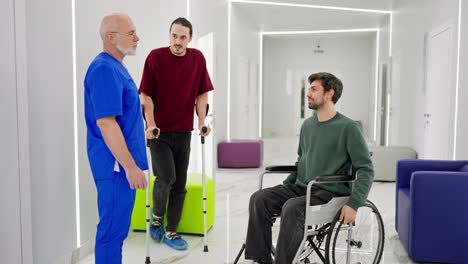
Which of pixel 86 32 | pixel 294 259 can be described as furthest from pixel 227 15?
pixel 294 259

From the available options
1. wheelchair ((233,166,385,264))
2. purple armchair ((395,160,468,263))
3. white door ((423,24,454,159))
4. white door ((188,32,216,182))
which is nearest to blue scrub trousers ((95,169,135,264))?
wheelchair ((233,166,385,264))

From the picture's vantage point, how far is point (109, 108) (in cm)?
205

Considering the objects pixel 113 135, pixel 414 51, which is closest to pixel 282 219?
pixel 113 135

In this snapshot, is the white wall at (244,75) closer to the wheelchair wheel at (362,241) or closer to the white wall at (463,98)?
the white wall at (463,98)

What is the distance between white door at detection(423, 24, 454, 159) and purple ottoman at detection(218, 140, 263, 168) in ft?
8.36

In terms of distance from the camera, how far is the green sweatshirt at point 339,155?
242 centimetres

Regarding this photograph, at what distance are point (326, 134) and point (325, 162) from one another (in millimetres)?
152

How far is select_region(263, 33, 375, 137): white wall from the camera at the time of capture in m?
13.6

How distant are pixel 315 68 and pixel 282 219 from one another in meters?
12.1

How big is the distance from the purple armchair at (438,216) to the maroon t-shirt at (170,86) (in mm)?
1604

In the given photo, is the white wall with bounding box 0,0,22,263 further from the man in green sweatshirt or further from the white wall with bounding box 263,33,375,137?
the white wall with bounding box 263,33,375,137

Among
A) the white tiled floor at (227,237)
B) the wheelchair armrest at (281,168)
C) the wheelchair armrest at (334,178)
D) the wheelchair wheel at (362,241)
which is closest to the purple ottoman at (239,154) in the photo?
the white tiled floor at (227,237)

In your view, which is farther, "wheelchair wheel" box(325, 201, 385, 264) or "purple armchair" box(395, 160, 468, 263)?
"purple armchair" box(395, 160, 468, 263)

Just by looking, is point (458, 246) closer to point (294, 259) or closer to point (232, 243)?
point (294, 259)
